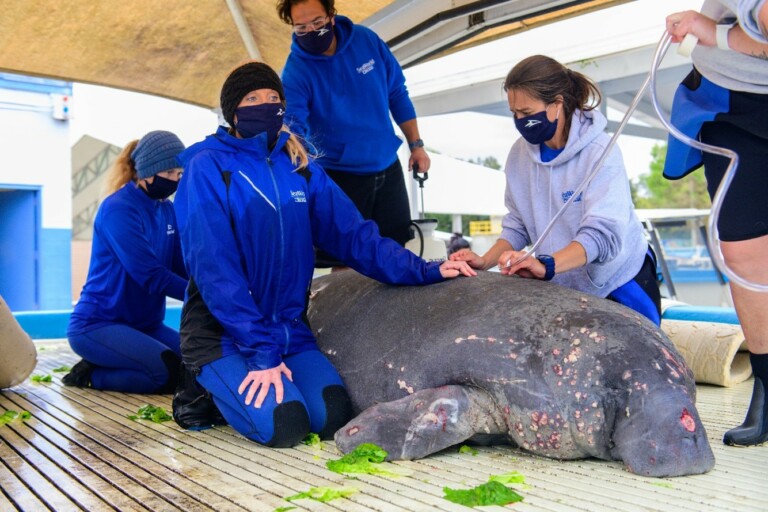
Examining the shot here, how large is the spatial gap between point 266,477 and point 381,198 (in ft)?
8.23

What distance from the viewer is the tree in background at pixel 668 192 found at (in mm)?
43375

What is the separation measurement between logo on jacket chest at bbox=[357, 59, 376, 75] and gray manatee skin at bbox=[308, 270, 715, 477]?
1.75 m

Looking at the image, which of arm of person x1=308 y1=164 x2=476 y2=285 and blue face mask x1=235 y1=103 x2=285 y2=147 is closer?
blue face mask x1=235 y1=103 x2=285 y2=147

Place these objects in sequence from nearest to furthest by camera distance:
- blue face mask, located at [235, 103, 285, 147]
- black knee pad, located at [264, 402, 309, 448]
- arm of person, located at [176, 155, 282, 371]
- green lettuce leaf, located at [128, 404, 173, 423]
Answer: black knee pad, located at [264, 402, 309, 448] < arm of person, located at [176, 155, 282, 371] < blue face mask, located at [235, 103, 285, 147] < green lettuce leaf, located at [128, 404, 173, 423]

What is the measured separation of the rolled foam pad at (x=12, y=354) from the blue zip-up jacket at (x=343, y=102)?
231 cm

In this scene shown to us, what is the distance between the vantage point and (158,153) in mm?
5156

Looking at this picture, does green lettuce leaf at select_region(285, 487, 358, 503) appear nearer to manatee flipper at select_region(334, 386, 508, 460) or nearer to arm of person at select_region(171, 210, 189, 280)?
manatee flipper at select_region(334, 386, 508, 460)

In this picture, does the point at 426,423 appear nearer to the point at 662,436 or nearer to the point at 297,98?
the point at 662,436

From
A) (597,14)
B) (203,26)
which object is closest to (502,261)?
(203,26)

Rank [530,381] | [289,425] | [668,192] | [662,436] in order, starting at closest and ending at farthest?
[662,436], [530,381], [289,425], [668,192]

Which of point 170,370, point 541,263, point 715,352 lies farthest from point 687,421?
point 170,370

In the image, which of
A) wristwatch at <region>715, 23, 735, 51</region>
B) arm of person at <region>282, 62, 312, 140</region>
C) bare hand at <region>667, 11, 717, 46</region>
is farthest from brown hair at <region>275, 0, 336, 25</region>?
→ wristwatch at <region>715, 23, 735, 51</region>

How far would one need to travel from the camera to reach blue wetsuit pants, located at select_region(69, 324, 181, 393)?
17.1 ft

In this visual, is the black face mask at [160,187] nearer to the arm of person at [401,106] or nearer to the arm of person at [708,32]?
the arm of person at [401,106]
